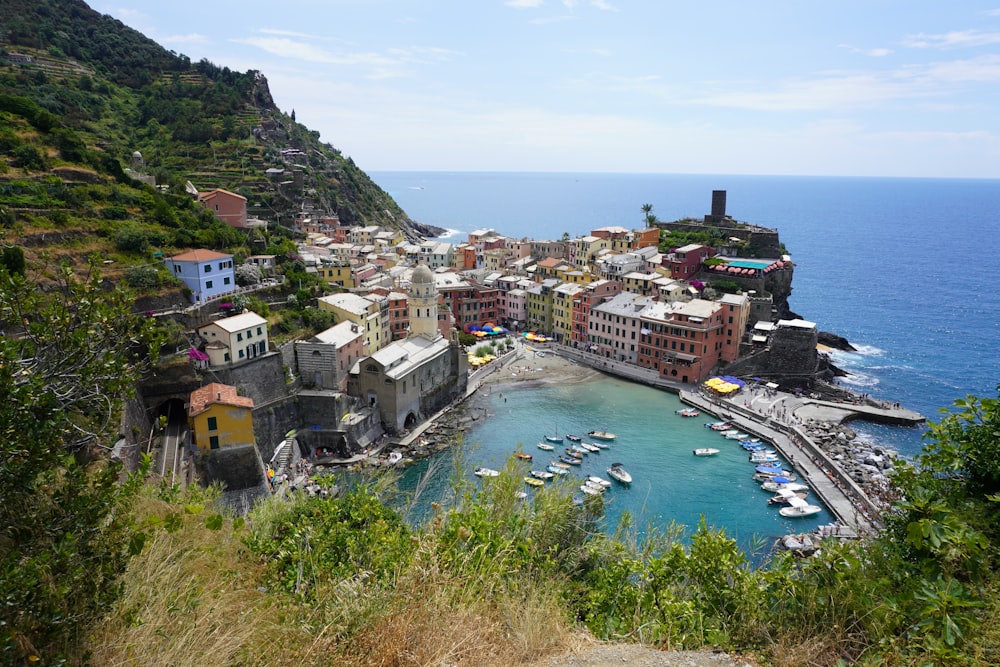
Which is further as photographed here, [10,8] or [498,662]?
[10,8]

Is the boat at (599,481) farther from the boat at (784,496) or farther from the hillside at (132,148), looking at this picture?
the hillside at (132,148)

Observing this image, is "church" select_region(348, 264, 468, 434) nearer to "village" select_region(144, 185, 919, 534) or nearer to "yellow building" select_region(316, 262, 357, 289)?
"village" select_region(144, 185, 919, 534)

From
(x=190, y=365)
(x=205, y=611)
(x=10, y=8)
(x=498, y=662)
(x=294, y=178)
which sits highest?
(x=10, y=8)

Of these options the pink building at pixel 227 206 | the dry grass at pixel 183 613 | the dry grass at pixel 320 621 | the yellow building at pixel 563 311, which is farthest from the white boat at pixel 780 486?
the pink building at pixel 227 206

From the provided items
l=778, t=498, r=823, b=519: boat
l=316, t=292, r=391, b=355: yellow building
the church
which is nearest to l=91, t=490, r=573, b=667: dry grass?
l=778, t=498, r=823, b=519: boat

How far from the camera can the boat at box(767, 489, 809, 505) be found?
2620 centimetres

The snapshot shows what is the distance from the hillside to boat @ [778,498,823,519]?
105ft

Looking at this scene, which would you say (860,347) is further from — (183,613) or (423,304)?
(183,613)

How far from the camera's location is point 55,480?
4.53 meters

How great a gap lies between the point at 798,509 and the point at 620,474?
786 centimetres

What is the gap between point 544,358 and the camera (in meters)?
45.9

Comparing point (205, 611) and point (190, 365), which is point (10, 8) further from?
point (205, 611)

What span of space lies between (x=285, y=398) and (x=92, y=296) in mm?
25033

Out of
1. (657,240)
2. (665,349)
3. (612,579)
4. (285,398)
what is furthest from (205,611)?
(657,240)
